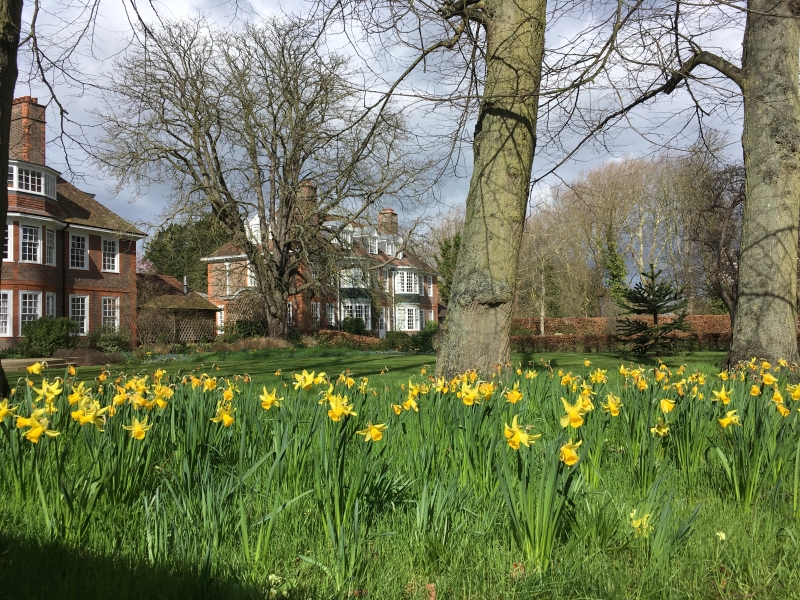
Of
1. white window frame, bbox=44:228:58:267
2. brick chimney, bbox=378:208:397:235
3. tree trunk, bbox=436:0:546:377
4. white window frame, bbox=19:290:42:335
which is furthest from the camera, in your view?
white window frame, bbox=44:228:58:267

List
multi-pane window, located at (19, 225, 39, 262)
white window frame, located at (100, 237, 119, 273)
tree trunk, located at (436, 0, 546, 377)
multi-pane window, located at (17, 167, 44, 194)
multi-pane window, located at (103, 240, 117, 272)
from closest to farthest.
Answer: tree trunk, located at (436, 0, 546, 377)
multi-pane window, located at (19, 225, 39, 262)
multi-pane window, located at (17, 167, 44, 194)
white window frame, located at (100, 237, 119, 273)
multi-pane window, located at (103, 240, 117, 272)

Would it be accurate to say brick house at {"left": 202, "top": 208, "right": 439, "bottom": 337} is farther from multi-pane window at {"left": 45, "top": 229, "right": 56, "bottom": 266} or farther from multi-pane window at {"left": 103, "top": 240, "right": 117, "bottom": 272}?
multi-pane window at {"left": 45, "top": 229, "right": 56, "bottom": 266}

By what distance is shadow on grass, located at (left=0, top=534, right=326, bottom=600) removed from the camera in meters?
1.59

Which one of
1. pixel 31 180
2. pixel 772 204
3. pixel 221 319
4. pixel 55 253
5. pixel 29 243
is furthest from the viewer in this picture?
pixel 221 319

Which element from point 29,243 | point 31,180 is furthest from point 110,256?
point 31,180

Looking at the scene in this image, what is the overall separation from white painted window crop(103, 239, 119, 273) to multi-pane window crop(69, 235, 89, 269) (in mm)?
1079

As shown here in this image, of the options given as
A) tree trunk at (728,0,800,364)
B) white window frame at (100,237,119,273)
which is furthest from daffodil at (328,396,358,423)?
white window frame at (100,237,119,273)

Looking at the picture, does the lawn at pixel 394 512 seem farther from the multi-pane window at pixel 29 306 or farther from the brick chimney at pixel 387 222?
the multi-pane window at pixel 29 306

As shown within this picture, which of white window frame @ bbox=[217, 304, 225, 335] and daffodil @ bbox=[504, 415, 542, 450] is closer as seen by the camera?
daffodil @ bbox=[504, 415, 542, 450]

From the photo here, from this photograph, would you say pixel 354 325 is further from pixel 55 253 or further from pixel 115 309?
pixel 55 253

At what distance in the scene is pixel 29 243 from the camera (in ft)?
81.9

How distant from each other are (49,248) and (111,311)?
13.7ft

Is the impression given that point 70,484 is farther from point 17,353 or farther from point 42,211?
point 42,211

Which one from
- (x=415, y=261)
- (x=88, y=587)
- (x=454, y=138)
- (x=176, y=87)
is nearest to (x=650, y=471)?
(x=88, y=587)
